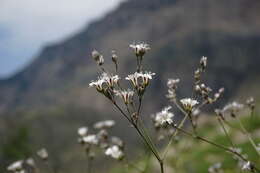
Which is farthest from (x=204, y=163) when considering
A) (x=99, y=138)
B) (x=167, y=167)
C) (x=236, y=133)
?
(x=99, y=138)

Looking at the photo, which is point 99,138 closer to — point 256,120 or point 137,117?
point 137,117

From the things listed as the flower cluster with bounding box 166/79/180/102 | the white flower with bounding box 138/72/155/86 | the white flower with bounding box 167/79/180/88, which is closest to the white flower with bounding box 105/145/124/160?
the flower cluster with bounding box 166/79/180/102

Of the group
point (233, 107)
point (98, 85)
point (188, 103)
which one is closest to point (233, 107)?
point (233, 107)

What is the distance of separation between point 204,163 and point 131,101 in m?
16.1

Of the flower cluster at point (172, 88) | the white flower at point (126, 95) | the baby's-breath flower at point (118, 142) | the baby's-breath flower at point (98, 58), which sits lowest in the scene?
the baby's-breath flower at point (118, 142)

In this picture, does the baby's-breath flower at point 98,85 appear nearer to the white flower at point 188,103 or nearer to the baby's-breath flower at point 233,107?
the white flower at point 188,103

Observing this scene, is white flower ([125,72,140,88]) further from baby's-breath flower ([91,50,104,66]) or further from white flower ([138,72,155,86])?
baby's-breath flower ([91,50,104,66])

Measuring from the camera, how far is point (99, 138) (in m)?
7.27

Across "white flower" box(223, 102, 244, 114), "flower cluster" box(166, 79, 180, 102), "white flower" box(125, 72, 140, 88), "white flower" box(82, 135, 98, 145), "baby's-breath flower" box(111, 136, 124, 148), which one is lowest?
"baby's-breath flower" box(111, 136, 124, 148)

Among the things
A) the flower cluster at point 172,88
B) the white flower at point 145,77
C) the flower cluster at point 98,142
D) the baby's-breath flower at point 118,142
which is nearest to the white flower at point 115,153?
the flower cluster at point 98,142

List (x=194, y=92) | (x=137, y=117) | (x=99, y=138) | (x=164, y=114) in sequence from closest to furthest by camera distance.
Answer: (x=137, y=117), (x=164, y=114), (x=194, y=92), (x=99, y=138)

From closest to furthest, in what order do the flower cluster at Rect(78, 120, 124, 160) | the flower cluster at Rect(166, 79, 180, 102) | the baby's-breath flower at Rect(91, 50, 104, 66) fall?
the baby's-breath flower at Rect(91, 50, 104, 66) < the flower cluster at Rect(166, 79, 180, 102) < the flower cluster at Rect(78, 120, 124, 160)

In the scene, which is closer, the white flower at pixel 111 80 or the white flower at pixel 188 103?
the white flower at pixel 111 80

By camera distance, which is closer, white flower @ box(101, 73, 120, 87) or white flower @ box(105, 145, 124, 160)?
white flower @ box(101, 73, 120, 87)
